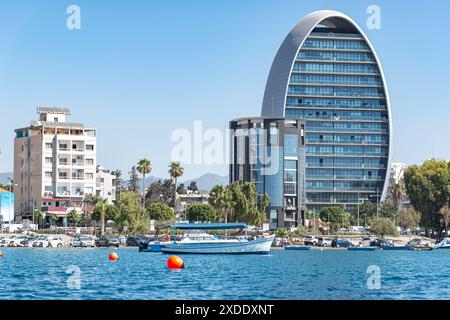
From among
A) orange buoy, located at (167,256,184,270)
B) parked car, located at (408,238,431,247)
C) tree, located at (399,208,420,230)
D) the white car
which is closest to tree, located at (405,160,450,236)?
tree, located at (399,208,420,230)

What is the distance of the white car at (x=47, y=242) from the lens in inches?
4788

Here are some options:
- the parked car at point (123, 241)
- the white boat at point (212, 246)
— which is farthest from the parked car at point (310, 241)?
the white boat at point (212, 246)

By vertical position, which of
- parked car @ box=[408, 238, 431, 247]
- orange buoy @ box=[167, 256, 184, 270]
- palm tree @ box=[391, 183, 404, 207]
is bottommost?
parked car @ box=[408, 238, 431, 247]

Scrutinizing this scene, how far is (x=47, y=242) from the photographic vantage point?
122 meters

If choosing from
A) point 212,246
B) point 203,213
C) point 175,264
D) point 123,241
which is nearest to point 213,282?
point 175,264

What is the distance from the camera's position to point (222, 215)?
142500 mm

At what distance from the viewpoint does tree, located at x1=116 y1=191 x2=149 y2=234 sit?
138 metres

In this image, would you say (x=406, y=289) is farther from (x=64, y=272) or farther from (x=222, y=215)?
(x=222, y=215)

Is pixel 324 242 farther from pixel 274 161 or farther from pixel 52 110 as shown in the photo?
pixel 52 110

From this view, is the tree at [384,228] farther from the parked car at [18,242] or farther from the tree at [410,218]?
the parked car at [18,242]

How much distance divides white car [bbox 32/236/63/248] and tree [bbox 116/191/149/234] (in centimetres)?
1685

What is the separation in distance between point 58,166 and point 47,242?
3808 cm

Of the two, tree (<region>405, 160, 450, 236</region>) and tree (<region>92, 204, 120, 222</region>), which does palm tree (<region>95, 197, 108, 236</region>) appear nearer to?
tree (<region>92, 204, 120, 222</region>)

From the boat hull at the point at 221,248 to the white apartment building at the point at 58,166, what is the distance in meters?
59.4
